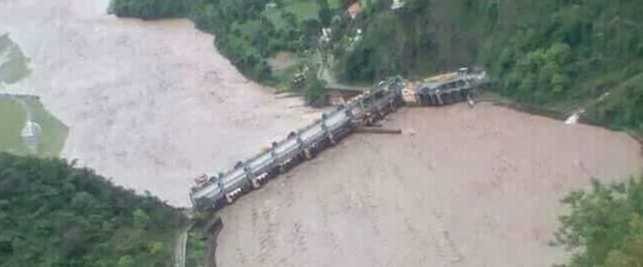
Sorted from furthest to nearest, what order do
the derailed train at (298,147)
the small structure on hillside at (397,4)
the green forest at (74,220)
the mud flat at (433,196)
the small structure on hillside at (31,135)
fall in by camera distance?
1. the small structure on hillside at (397,4)
2. the small structure on hillside at (31,135)
3. the derailed train at (298,147)
4. the mud flat at (433,196)
5. the green forest at (74,220)

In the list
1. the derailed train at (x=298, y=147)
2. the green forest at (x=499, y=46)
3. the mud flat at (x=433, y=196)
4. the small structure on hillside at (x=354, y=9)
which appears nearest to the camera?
the mud flat at (x=433, y=196)

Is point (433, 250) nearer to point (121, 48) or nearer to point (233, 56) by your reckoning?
point (233, 56)

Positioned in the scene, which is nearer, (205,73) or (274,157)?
(274,157)

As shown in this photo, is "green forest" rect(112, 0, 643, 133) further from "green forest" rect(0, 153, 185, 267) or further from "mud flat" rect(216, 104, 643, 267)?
"green forest" rect(0, 153, 185, 267)

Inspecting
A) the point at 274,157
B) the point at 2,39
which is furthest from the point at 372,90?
Result: the point at 2,39

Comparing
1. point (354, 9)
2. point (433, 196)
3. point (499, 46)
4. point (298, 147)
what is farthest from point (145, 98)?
point (433, 196)

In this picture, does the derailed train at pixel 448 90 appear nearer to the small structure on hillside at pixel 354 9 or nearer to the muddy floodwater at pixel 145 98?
the muddy floodwater at pixel 145 98

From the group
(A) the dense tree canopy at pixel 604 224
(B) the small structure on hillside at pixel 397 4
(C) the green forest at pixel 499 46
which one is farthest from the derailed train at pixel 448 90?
(A) the dense tree canopy at pixel 604 224

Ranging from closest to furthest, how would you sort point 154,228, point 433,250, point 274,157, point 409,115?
point 433,250 < point 154,228 < point 274,157 < point 409,115
